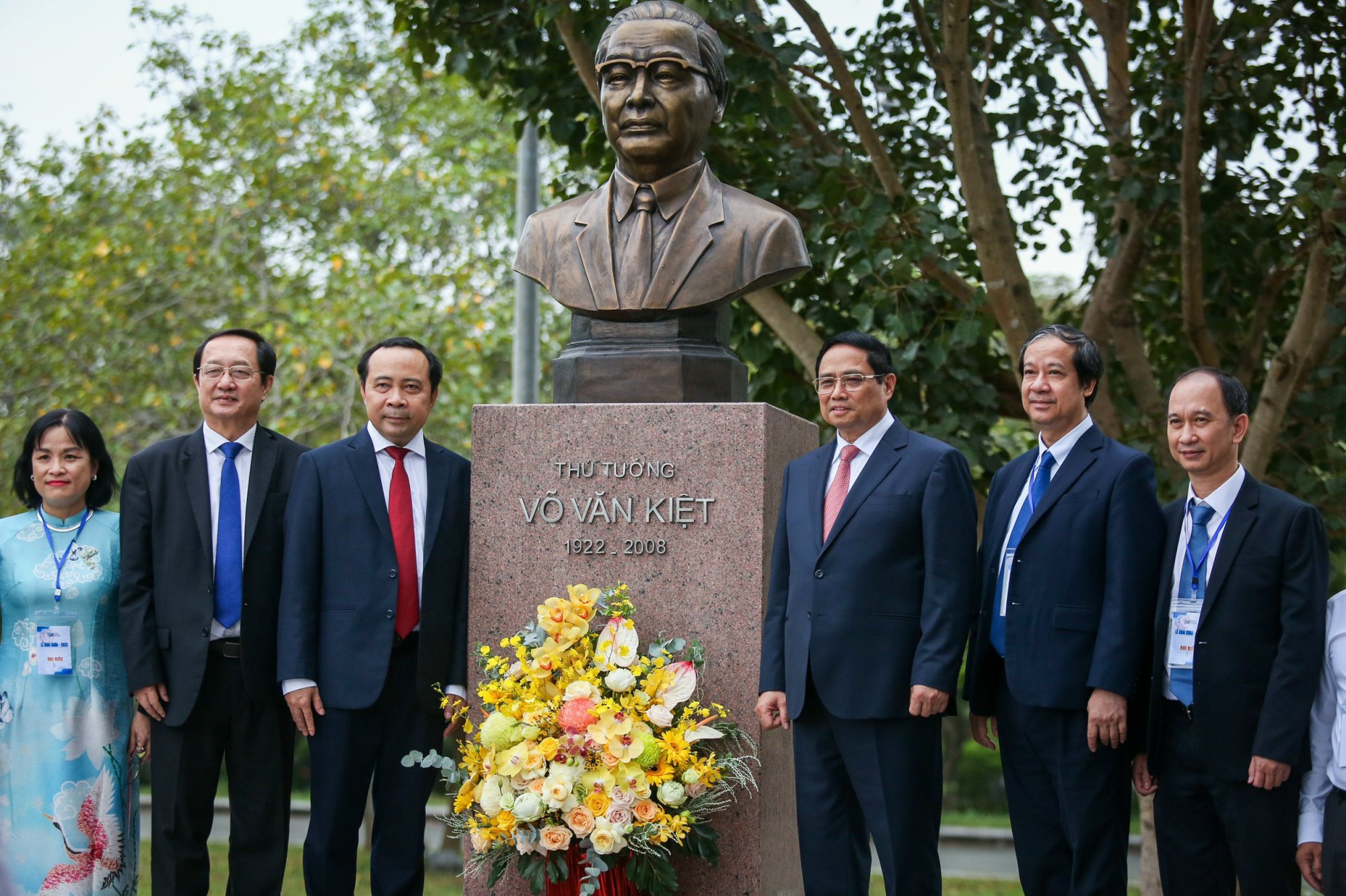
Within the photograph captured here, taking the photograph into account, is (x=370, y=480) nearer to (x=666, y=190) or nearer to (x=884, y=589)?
(x=666, y=190)

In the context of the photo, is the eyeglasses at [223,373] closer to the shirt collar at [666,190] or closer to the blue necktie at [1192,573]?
the shirt collar at [666,190]

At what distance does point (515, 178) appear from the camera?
496 inches

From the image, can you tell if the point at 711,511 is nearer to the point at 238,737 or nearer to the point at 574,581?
the point at 574,581

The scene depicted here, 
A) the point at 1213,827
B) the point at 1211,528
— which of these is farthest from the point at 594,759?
the point at 1211,528

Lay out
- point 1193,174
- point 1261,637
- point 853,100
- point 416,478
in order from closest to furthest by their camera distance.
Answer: point 1261,637
point 416,478
point 1193,174
point 853,100

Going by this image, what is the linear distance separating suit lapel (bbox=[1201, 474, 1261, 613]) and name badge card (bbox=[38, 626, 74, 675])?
10.5 ft

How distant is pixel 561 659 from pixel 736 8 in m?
3.06

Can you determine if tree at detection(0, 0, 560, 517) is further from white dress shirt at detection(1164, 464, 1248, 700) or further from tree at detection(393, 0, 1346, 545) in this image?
white dress shirt at detection(1164, 464, 1248, 700)

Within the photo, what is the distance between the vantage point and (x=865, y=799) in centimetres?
A: 368

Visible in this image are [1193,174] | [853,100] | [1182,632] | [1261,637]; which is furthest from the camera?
[853,100]

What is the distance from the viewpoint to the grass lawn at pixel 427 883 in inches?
346

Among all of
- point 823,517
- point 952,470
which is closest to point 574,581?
point 823,517

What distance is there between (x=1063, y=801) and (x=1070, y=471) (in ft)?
2.75

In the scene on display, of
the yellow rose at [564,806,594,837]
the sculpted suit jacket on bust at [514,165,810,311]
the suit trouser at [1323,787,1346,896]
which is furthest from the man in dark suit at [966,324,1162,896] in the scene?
the yellow rose at [564,806,594,837]
